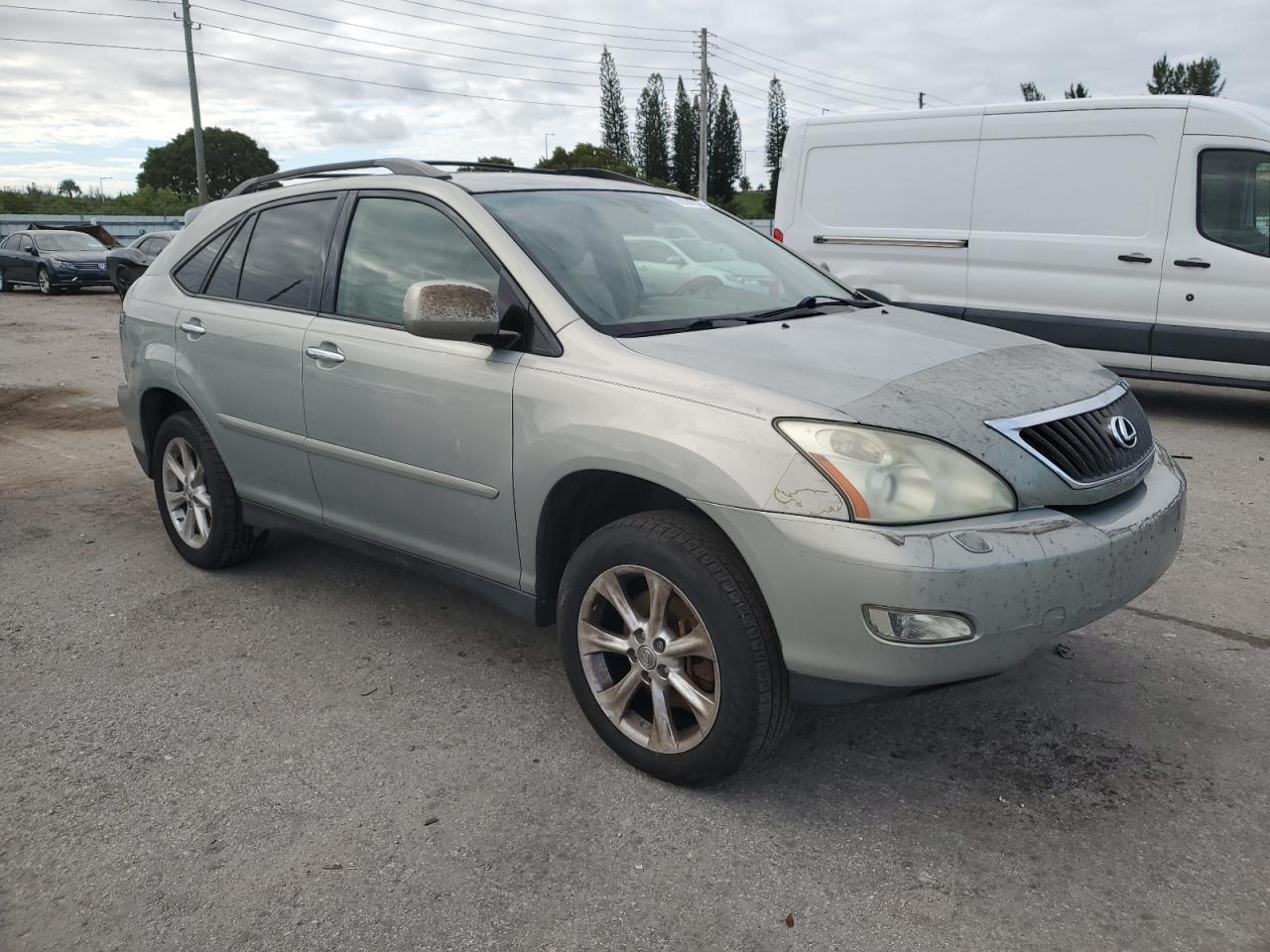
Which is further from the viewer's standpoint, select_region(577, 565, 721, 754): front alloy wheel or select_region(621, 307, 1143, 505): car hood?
select_region(577, 565, 721, 754): front alloy wheel

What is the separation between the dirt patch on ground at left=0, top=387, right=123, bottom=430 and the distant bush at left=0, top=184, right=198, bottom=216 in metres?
49.0

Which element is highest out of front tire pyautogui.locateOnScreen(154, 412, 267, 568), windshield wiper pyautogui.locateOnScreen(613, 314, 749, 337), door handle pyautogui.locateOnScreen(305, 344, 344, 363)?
windshield wiper pyautogui.locateOnScreen(613, 314, 749, 337)

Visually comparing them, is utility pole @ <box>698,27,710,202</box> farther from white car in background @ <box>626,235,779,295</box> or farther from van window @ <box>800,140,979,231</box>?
white car in background @ <box>626,235,779,295</box>

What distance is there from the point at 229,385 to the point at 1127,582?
3.28 metres

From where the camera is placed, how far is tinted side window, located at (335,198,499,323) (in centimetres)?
352

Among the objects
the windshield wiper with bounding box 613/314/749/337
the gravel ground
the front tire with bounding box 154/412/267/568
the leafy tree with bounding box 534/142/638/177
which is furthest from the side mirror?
the leafy tree with bounding box 534/142/638/177

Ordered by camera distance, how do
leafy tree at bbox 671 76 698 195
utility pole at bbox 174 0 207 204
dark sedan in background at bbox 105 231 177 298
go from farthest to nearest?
leafy tree at bbox 671 76 698 195, utility pole at bbox 174 0 207 204, dark sedan in background at bbox 105 231 177 298

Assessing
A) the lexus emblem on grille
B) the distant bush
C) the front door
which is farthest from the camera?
the distant bush

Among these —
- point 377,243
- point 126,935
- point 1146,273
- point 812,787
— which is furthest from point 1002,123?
point 126,935

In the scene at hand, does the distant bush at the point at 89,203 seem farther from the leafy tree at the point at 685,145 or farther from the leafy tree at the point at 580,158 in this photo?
the leafy tree at the point at 685,145

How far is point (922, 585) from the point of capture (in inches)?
96.3

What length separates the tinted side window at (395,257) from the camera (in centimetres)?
352

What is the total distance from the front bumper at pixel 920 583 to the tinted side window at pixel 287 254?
83.2 inches

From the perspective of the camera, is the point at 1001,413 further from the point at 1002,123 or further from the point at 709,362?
the point at 1002,123
